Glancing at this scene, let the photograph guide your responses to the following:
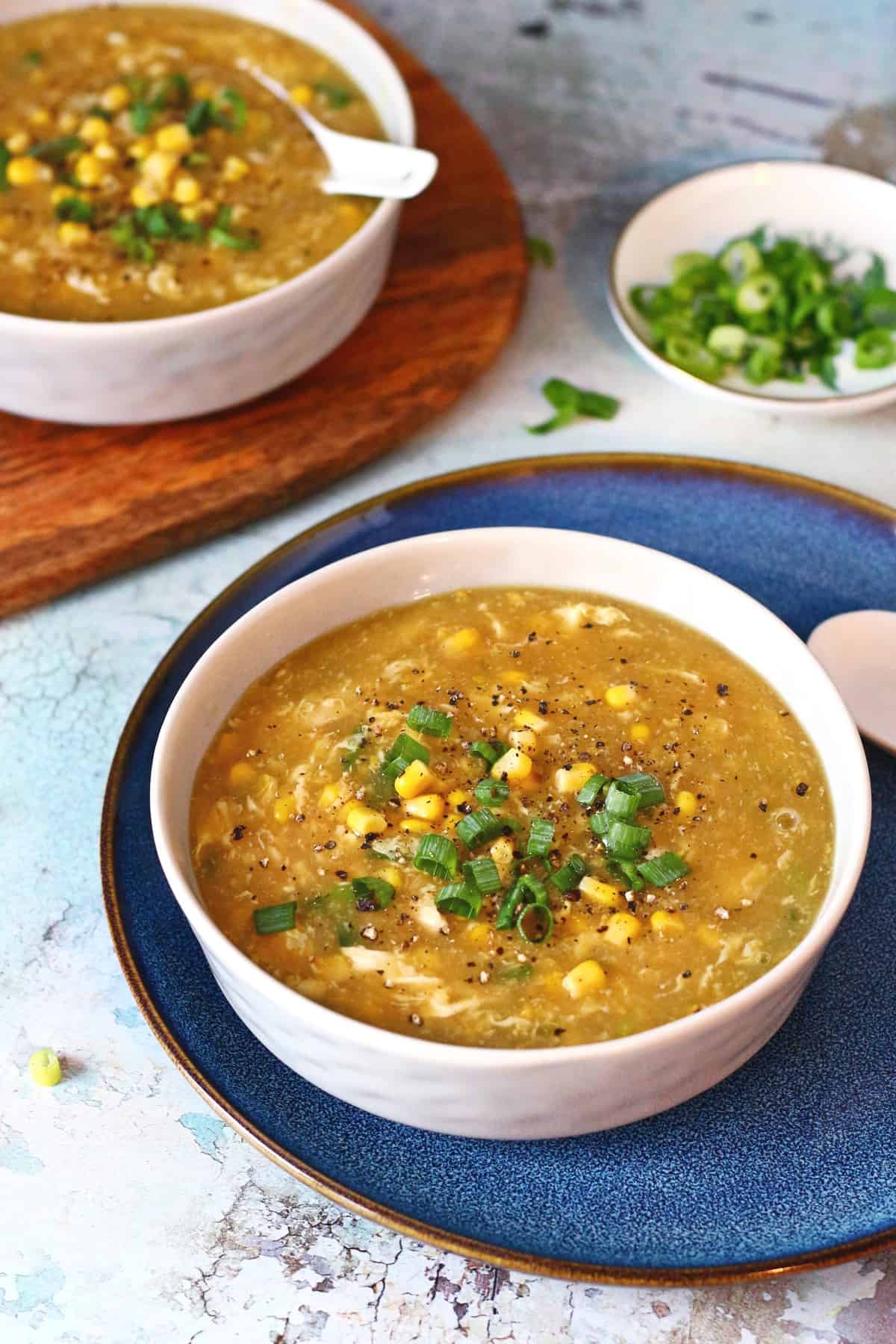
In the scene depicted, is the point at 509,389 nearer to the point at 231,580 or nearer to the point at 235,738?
the point at 231,580

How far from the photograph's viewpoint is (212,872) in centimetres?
265

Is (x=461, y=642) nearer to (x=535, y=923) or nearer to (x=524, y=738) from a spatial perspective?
(x=524, y=738)

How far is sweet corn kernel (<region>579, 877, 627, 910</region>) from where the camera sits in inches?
100

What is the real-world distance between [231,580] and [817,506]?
56.4 inches

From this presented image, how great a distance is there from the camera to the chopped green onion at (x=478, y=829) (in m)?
2.61

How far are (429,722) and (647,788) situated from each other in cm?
43

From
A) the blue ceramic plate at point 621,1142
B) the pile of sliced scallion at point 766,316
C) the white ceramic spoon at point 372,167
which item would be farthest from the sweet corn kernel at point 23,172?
the pile of sliced scallion at point 766,316

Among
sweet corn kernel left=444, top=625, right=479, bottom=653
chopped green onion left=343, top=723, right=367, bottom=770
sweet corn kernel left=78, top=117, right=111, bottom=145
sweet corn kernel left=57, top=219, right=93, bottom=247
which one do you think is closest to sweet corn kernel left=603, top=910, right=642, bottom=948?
chopped green onion left=343, top=723, right=367, bottom=770

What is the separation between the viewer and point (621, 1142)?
2539 mm

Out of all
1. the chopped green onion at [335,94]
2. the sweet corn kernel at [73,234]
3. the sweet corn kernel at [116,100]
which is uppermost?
the chopped green onion at [335,94]

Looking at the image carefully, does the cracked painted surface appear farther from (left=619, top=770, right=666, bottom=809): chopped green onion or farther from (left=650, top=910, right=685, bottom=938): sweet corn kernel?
(left=619, top=770, right=666, bottom=809): chopped green onion

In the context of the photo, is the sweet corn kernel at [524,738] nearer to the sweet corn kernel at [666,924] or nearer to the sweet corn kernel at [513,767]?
the sweet corn kernel at [513,767]

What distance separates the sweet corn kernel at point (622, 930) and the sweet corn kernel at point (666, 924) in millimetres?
30

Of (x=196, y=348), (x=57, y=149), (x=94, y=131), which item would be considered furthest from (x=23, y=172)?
(x=196, y=348)
